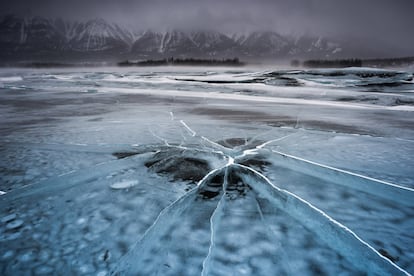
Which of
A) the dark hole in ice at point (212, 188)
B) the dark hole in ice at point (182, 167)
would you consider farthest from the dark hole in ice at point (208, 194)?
the dark hole in ice at point (182, 167)

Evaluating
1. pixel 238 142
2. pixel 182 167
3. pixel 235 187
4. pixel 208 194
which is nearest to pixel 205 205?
pixel 208 194

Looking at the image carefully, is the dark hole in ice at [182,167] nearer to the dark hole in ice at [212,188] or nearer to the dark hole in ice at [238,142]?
the dark hole in ice at [212,188]

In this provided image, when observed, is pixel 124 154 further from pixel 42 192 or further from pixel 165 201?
pixel 165 201

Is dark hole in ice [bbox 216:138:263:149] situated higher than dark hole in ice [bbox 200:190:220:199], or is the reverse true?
dark hole in ice [bbox 216:138:263:149]

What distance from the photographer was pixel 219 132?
142 inches

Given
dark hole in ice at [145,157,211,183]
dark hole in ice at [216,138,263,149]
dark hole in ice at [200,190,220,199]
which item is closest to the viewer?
dark hole in ice at [200,190,220,199]

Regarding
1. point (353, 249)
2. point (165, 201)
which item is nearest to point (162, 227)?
point (165, 201)

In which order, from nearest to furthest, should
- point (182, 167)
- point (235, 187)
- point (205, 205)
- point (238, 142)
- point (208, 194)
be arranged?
point (205, 205)
point (208, 194)
point (235, 187)
point (182, 167)
point (238, 142)

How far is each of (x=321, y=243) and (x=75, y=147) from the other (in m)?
2.45

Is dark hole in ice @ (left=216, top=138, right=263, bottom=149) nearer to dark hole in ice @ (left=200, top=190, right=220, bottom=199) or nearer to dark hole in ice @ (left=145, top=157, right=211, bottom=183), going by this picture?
dark hole in ice @ (left=145, top=157, right=211, bottom=183)

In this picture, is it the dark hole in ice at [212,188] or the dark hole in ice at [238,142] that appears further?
the dark hole in ice at [238,142]

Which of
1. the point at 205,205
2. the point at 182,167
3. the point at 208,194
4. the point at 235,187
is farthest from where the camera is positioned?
the point at 182,167

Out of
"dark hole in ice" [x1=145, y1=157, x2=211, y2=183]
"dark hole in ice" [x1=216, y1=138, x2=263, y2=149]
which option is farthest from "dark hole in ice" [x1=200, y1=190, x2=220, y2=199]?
"dark hole in ice" [x1=216, y1=138, x2=263, y2=149]

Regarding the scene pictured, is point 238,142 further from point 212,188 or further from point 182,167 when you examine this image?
point 212,188
